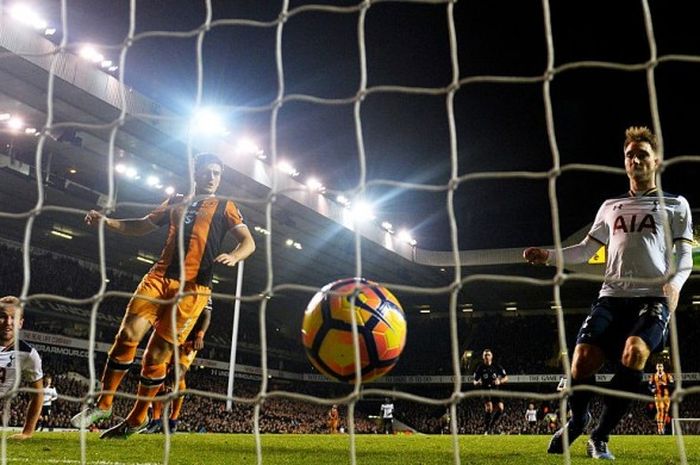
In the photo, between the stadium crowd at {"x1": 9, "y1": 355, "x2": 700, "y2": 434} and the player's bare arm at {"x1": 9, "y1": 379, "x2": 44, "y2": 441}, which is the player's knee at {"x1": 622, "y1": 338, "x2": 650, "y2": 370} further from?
the stadium crowd at {"x1": 9, "y1": 355, "x2": 700, "y2": 434}

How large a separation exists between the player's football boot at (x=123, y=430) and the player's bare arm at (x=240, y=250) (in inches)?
61.9

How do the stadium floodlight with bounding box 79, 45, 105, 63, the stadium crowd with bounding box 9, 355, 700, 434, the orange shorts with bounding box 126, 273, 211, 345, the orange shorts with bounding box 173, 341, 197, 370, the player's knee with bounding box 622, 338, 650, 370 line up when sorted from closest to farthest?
1. the player's knee with bounding box 622, 338, 650, 370
2. the orange shorts with bounding box 126, 273, 211, 345
3. the orange shorts with bounding box 173, 341, 197, 370
4. the stadium floodlight with bounding box 79, 45, 105, 63
5. the stadium crowd with bounding box 9, 355, 700, 434

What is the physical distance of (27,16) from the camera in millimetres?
12984

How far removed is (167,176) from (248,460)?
15997mm

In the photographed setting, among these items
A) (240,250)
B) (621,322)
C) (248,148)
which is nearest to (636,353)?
(621,322)

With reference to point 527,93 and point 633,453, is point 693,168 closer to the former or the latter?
point 527,93

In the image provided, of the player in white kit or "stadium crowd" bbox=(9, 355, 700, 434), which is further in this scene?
"stadium crowd" bbox=(9, 355, 700, 434)

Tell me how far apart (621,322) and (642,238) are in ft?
1.75

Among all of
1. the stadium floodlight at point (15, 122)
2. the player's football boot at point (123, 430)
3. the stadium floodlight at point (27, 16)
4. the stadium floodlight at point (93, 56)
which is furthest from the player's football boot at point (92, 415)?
the stadium floodlight at point (15, 122)

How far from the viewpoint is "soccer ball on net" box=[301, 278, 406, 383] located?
361cm

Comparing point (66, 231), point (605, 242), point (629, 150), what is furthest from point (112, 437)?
point (66, 231)

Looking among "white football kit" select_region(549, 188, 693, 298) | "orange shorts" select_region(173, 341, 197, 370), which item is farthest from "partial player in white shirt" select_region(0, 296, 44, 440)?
"white football kit" select_region(549, 188, 693, 298)

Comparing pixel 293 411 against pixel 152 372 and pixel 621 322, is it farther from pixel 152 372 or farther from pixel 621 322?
pixel 621 322

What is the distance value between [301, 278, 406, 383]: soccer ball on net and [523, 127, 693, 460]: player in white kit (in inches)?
37.6
